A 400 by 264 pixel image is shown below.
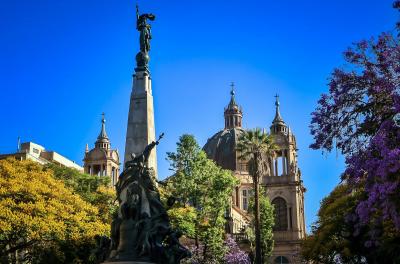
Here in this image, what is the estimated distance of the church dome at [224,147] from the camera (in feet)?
306

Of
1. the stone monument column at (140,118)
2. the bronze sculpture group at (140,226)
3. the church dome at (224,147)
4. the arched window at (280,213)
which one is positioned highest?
the church dome at (224,147)

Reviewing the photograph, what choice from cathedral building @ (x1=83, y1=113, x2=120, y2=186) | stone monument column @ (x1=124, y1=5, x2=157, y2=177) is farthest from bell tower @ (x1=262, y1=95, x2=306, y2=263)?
stone monument column @ (x1=124, y1=5, x2=157, y2=177)

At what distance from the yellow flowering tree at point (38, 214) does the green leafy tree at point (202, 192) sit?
22.9 ft

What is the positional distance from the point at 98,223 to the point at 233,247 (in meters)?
21.6

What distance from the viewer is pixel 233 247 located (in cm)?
5359

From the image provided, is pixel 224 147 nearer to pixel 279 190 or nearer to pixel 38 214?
pixel 279 190

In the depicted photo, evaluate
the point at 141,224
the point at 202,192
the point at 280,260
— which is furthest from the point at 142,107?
the point at 280,260

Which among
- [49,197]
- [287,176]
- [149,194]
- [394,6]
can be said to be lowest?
[149,194]

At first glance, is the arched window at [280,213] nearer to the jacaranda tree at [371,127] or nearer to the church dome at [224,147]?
the church dome at [224,147]

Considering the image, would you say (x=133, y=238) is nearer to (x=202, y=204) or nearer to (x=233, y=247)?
(x=202, y=204)

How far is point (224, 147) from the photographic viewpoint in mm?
96688

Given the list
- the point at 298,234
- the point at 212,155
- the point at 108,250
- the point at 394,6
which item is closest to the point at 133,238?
the point at 108,250

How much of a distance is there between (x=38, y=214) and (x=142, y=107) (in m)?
12.7

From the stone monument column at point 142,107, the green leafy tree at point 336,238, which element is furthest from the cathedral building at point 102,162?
the stone monument column at point 142,107
